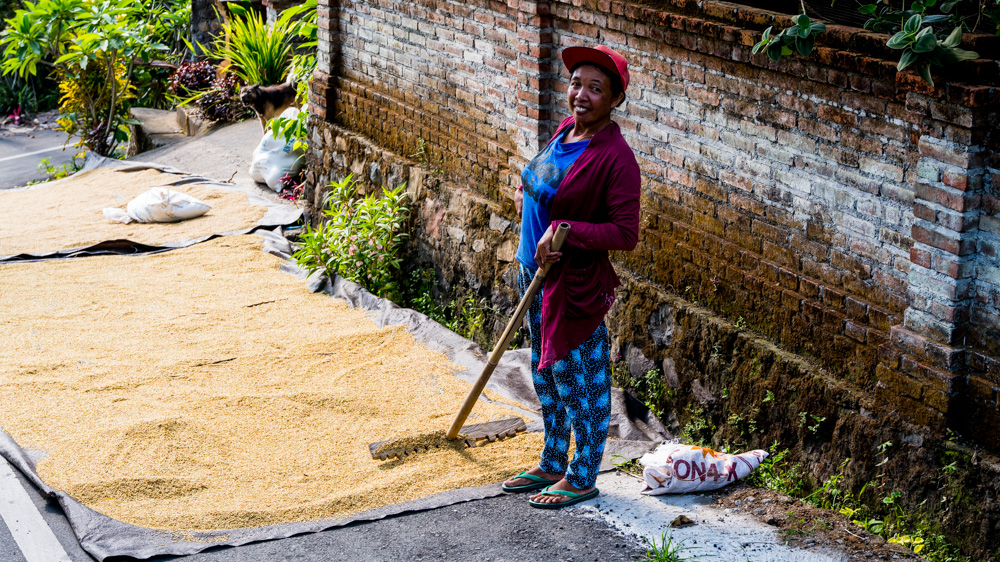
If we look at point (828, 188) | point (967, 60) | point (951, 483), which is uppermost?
point (967, 60)

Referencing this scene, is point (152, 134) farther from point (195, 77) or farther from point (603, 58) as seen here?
point (603, 58)

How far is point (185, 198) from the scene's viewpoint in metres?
9.30

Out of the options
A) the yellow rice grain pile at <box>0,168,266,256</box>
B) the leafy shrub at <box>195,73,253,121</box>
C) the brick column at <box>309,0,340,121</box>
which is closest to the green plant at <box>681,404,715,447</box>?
the brick column at <box>309,0,340,121</box>

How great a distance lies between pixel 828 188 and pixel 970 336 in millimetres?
856

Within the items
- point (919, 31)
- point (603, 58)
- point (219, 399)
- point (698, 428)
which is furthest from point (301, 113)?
point (919, 31)

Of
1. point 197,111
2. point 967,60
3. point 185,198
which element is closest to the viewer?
point 967,60

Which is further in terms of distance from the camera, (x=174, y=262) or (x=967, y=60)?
(x=174, y=262)

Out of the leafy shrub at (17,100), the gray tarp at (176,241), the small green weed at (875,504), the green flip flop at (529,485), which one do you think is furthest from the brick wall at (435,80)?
the leafy shrub at (17,100)

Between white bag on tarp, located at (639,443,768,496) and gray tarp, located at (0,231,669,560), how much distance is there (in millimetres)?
354

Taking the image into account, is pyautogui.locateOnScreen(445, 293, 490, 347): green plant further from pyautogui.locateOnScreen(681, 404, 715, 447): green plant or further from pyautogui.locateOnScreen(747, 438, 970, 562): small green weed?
pyautogui.locateOnScreen(747, 438, 970, 562): small green weed

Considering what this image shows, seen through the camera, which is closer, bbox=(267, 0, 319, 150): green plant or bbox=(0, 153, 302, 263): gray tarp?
bbox=(0, 153, 302, 263): gray tarp

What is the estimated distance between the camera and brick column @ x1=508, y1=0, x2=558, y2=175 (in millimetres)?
5656

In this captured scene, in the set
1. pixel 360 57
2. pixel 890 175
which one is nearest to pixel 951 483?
pixel 890 175

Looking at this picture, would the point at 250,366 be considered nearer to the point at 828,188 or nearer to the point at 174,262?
the point at 174,262
